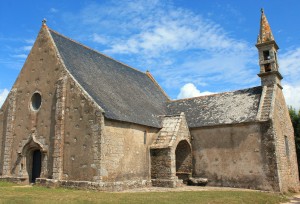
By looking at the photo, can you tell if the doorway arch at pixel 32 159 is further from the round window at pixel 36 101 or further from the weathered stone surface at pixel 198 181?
the weathered stone surface at pixel 198 181

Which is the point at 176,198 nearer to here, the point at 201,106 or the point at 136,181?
the point at 136,181

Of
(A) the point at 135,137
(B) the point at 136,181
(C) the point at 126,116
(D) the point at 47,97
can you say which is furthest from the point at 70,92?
(B) the point at 136,181

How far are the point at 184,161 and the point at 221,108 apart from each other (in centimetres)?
473

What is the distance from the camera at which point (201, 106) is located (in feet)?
76.8

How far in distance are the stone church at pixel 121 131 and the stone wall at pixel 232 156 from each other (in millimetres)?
62

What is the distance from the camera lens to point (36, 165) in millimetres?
18125

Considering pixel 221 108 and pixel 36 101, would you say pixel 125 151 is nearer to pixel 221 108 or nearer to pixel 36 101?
pixel 36 101

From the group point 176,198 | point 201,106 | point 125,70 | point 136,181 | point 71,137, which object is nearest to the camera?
point 176,198

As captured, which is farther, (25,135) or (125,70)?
(125,70)

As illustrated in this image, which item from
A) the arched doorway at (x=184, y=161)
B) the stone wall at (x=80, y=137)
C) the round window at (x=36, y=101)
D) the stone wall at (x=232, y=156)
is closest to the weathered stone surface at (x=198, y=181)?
the stone wall at (x=232, y=156)

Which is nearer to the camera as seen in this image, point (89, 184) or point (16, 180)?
point (89, 184)

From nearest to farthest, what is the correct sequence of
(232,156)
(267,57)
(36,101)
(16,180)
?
(16,180) → (36,101) → (232,156) → (267,57)

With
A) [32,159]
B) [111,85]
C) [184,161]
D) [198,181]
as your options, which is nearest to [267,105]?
[198,181]

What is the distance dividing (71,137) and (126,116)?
10.9ft
